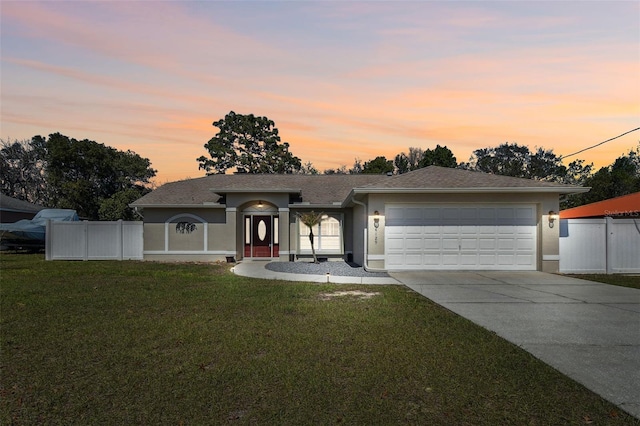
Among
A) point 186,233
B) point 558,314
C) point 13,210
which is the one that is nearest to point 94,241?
point 186,233

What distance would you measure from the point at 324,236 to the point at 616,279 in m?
11.8

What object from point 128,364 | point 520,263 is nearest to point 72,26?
point 128,364

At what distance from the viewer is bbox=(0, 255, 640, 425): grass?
3631 mm

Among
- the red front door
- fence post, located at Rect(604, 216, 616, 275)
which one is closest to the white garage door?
fence post, located at Rect(604, 216, 616, 275)

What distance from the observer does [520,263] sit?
49.1 feet

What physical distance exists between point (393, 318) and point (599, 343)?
298cm

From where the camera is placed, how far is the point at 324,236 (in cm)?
2073

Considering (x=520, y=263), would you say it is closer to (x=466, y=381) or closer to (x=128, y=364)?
(x=466, y=381)

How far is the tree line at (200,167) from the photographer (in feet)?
138

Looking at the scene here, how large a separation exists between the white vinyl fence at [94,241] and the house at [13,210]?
1612 cm

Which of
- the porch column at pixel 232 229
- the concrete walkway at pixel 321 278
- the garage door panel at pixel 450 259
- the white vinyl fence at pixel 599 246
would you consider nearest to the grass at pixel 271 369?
the concrete walkway at pixel 321 278

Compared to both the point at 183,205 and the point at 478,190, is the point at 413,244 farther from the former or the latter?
the point at 183,205

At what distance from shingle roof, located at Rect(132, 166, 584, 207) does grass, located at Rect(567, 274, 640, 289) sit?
293 cm

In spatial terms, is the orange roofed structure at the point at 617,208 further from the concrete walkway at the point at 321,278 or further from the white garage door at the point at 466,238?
the concrete walkway at the point at 321,278
